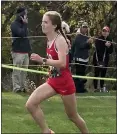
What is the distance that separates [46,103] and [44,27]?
4.14m

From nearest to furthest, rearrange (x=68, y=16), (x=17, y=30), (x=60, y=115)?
(x=60, y=115)
(x=17, y=30)
(x=68, y=16)

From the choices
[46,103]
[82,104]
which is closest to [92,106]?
[82,104]

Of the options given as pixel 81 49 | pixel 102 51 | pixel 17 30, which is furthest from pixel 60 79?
pixel 102 51

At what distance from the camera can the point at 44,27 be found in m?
5.93

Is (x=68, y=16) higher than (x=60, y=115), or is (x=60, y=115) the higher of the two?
(x=68, y=16)

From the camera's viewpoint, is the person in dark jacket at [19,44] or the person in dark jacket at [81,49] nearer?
the person in dark jacket at [19,44]

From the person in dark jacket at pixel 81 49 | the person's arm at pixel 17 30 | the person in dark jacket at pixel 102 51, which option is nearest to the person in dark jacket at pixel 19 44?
the person's arm at pixel 17 30

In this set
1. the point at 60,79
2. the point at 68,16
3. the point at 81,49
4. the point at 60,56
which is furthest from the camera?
the point at 68,16

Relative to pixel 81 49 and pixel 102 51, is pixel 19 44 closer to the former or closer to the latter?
pixel 81 49

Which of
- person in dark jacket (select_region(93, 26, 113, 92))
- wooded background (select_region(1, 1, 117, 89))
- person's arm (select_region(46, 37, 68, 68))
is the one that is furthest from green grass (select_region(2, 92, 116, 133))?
wooded background (select_region(1, 1, 117, 89))

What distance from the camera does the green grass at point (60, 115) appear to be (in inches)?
296

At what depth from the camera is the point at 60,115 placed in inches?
340

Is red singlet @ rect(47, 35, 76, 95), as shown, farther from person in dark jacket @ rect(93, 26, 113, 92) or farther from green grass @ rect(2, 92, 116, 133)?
person in dark jacket @ rect(93, 26, 113, 92)

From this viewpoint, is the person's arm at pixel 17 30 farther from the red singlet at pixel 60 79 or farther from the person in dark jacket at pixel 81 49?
the red singlet at pixel 60 79
